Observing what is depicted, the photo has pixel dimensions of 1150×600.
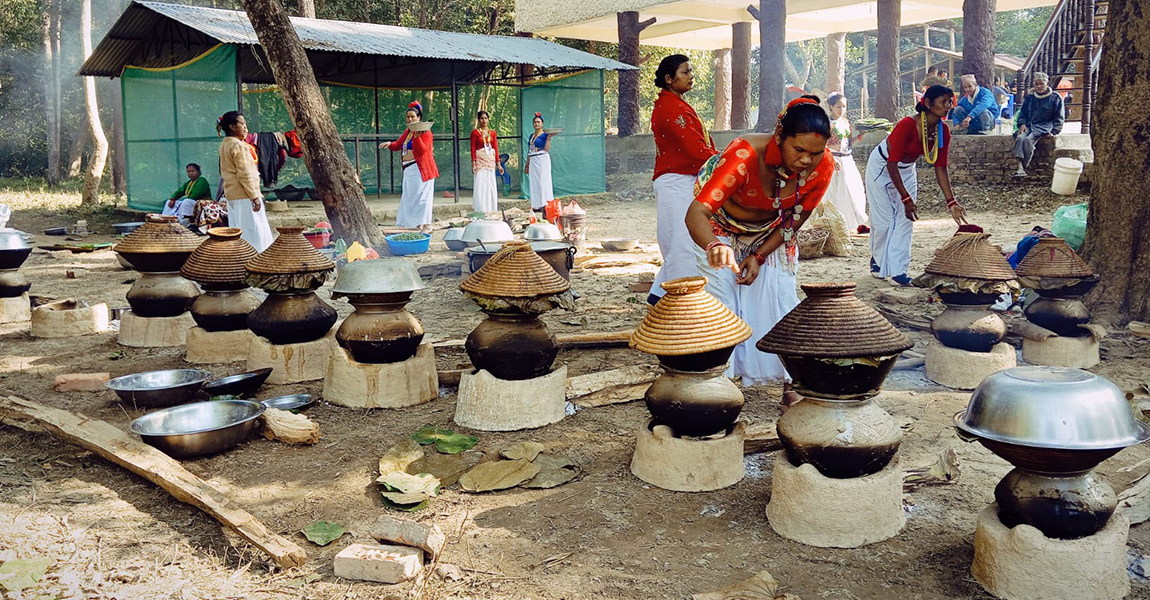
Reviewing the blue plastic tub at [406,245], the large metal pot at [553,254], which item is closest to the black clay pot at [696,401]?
the large metal pot at [553,254]

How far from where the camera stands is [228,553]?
319 cm

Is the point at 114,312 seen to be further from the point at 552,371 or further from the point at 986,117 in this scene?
the point at 986,117

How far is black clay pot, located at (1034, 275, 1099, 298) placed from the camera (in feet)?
17.0

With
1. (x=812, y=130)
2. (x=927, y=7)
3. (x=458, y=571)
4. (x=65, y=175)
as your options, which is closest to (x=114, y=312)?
(x=458, y=571)

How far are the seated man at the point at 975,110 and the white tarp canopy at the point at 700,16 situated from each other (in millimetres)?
6283

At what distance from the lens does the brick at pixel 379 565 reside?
2.94m

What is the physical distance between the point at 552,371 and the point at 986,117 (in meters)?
11.8

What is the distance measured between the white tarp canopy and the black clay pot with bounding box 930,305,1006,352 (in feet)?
50.7

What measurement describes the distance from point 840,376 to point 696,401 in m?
0.66

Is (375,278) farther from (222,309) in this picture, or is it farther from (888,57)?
(888,57)

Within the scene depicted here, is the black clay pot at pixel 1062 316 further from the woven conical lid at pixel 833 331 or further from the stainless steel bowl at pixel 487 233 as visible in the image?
the stainless steel bowl at pixel 487 233

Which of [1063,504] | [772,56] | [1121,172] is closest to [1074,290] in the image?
[1121,172]

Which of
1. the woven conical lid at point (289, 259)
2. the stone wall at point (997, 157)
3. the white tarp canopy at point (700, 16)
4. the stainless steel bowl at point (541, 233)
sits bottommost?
the woven conical lid at point (289, 259)

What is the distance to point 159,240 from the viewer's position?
20.6ft
